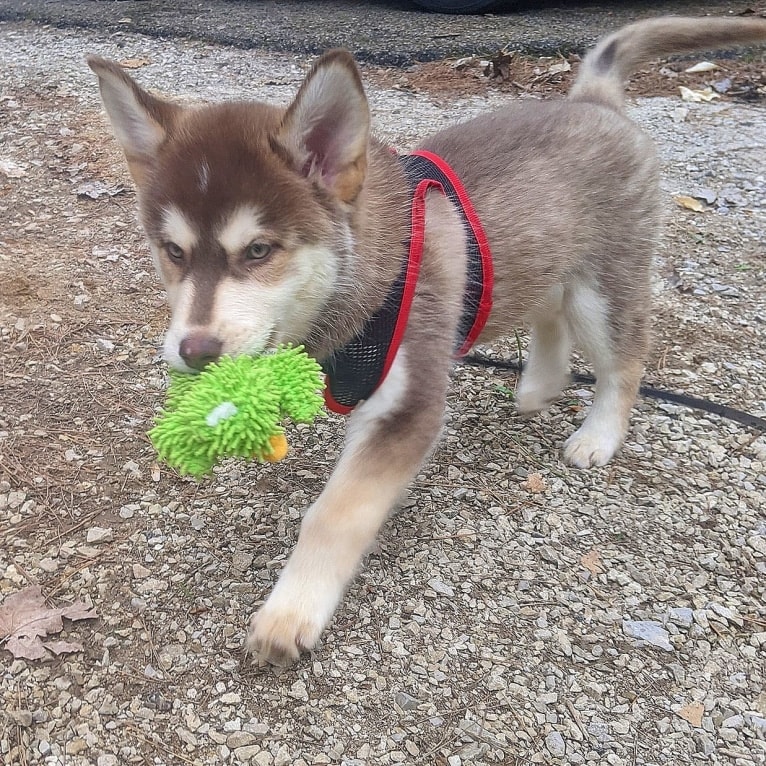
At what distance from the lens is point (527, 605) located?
2416 mm

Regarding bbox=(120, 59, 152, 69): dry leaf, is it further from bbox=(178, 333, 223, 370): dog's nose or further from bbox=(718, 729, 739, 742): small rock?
bbox=(718, 729, 739, 742): small rock

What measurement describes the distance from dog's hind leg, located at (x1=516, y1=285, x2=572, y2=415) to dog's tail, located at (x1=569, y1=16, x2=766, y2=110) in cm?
94

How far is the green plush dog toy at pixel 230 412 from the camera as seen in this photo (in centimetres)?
170

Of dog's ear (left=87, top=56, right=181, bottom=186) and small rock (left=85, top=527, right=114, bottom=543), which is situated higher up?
dog's ear (left=87, top=56, right=181, bottom=186)

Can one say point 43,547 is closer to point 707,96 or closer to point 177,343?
point 177,343

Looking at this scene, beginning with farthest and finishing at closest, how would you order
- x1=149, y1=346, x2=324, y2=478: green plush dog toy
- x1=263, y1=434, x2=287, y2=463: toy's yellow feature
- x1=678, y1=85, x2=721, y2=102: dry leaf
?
x1=678, y1=85, x2=721, y2=102: dry leaf
x1=263, y1=434, x2=287, y2=463: toy's yellow feature
x1=149, y1=346, x2=324, y2=478: green plush dog toy

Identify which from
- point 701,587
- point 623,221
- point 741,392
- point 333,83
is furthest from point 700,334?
point 333,83

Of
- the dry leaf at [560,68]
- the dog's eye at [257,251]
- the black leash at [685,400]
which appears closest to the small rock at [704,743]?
the black leash at [685,400]

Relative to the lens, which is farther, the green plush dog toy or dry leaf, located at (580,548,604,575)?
dry leaf, located at (580,548,604,575)

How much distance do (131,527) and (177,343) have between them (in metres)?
1.10

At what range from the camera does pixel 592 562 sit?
2566mm

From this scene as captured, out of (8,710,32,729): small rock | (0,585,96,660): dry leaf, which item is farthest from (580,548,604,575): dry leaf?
(8,710,32,729): small rock

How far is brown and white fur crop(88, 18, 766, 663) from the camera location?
1.91 metres

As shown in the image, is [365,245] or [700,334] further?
[700,334]
